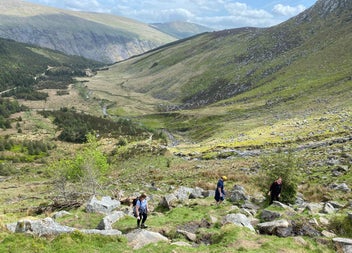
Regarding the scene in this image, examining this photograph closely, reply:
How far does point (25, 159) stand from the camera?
4491 inches

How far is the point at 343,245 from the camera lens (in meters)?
23.6

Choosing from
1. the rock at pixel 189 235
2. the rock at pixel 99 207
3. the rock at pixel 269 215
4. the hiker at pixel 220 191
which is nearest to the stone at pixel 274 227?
the rock at pixel 269 215

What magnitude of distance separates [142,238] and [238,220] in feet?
26.0

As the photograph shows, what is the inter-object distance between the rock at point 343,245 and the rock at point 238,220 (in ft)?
19.5

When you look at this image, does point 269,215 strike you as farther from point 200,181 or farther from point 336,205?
point 200,181

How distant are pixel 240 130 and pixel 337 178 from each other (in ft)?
249

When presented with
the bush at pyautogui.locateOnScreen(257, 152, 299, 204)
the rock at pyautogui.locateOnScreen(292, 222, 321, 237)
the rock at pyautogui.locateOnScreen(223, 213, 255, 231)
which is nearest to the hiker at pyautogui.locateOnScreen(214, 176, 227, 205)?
the bush at pyautogui.locateOnScreen(257, 152, 299, 204)

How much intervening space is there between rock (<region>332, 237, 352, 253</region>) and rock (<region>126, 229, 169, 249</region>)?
449 inches

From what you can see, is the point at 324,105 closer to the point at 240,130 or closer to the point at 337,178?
the point at 240,130

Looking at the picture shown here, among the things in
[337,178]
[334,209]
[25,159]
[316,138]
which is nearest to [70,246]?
[334,209]

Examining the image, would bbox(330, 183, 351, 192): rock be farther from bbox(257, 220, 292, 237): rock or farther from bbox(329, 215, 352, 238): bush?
bbox(257, 220, 292, 237): rock

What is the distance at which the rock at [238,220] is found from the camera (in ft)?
90.0

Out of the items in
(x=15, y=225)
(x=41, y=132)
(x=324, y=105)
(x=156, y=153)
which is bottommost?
(x=41, y=132)

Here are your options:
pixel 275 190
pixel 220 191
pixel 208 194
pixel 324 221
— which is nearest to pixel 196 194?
pixel 208 194
